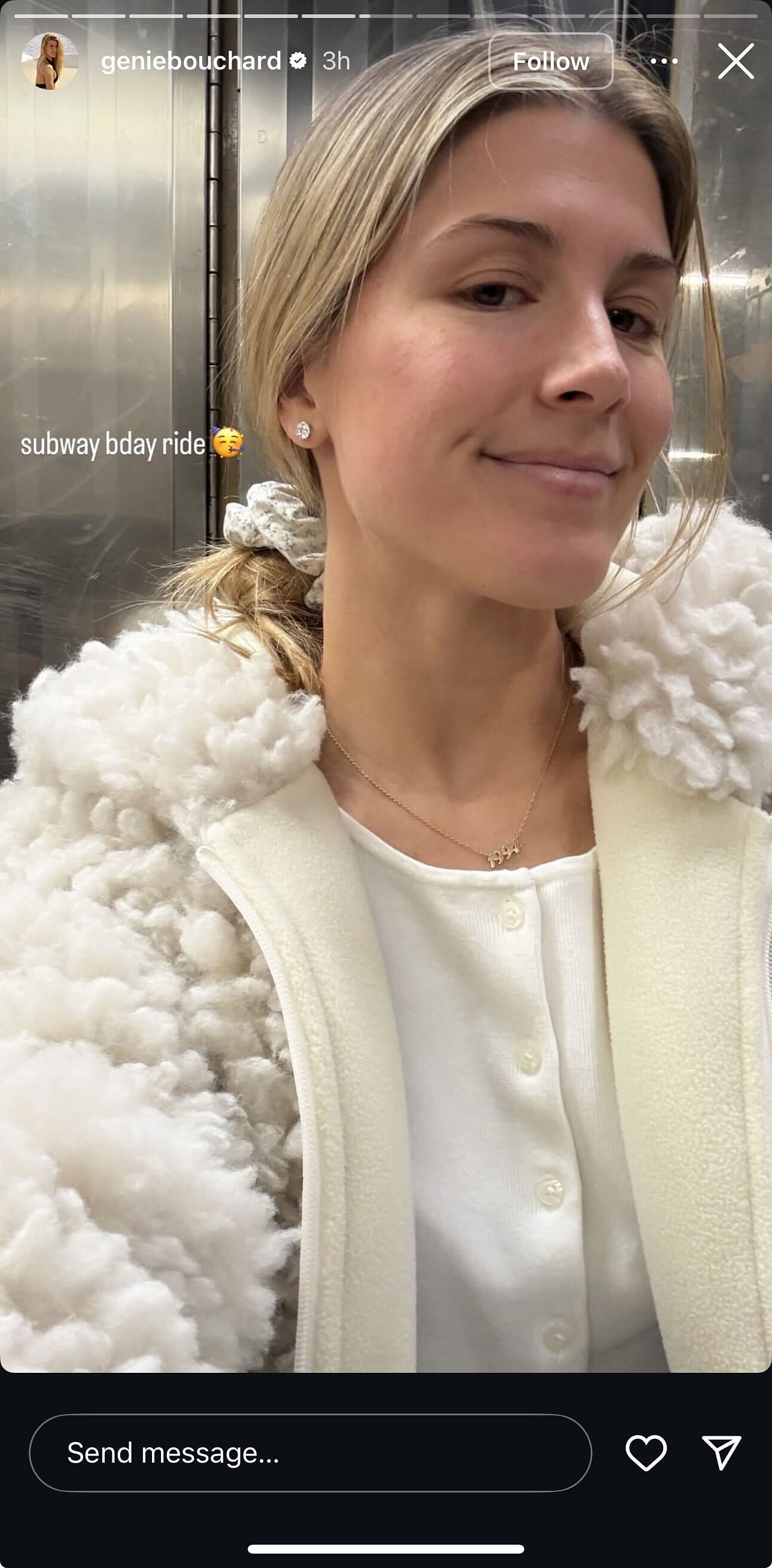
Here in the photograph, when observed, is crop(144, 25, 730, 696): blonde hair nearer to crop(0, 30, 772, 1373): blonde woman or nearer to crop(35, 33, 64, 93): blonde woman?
crop(0, 30, 772, 1373): blonde woman

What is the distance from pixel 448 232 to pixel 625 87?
105 mm

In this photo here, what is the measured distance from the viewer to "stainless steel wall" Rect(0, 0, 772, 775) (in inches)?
18.0

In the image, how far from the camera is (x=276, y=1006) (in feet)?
1.46

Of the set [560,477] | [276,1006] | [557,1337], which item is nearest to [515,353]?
[560,477]

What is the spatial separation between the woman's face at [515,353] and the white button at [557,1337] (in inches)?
12.4

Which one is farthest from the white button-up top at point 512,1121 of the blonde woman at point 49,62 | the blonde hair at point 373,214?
the blonde woman at point 49,62

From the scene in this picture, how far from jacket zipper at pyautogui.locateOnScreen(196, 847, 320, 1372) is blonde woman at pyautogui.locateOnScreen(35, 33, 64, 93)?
36 cm

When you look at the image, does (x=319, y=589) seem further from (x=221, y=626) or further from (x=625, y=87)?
(x=625, y=87)

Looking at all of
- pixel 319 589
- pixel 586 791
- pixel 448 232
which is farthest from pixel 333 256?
pixel 586 791

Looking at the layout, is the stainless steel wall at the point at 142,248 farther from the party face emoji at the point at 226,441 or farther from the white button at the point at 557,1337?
the white button at the point at 557,1337
